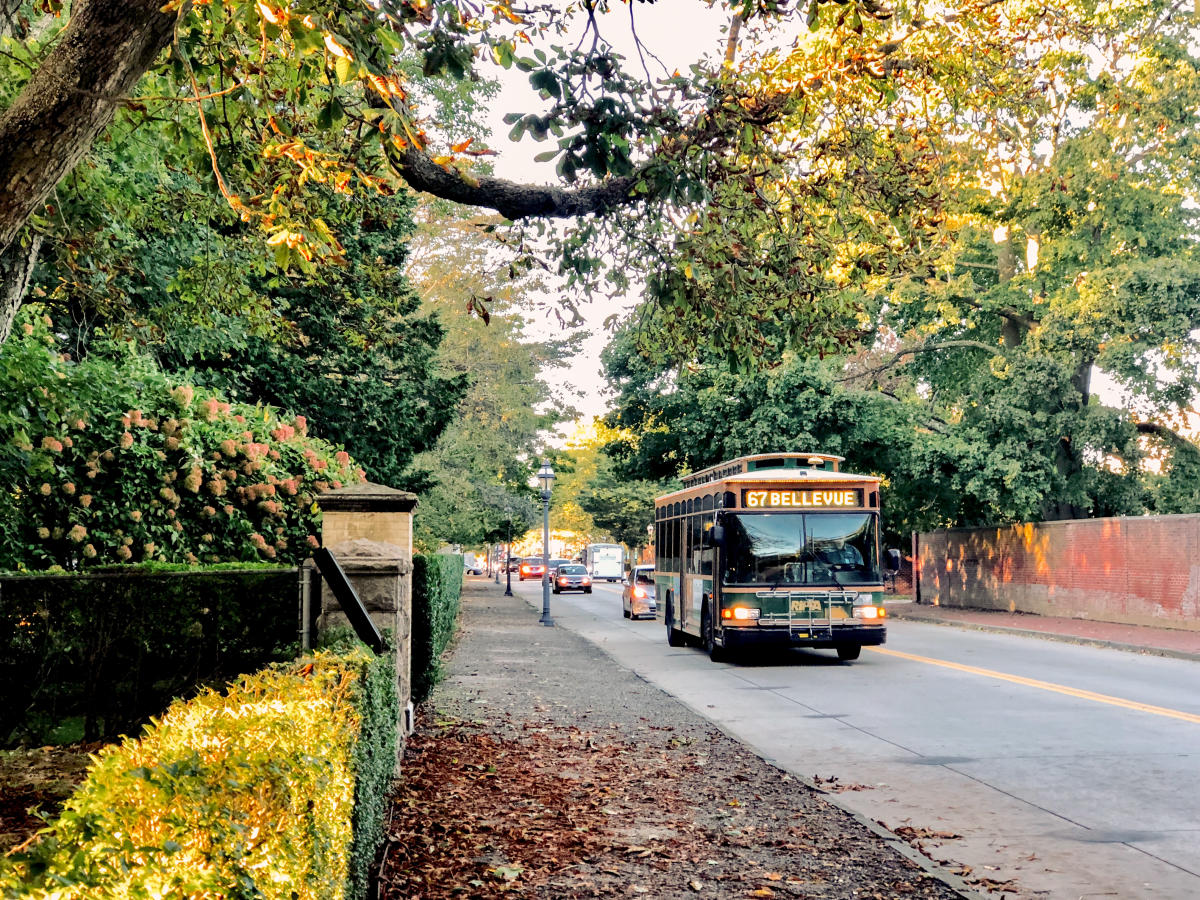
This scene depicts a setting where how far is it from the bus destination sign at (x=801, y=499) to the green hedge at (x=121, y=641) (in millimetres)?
9888

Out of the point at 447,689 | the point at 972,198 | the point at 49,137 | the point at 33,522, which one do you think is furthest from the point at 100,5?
the point at 972,198

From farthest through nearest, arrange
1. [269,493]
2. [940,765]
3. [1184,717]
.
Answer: [269,493] → [1184,717] → [940,765]

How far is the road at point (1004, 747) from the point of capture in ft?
21.3

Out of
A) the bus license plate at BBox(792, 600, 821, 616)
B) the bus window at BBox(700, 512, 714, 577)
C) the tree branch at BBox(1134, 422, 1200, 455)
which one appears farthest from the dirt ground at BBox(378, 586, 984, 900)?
the tree branch at BBox(1134, 422, 1200, 455)

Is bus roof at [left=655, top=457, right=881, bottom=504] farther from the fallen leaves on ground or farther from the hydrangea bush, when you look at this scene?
the fallen leaves on ground

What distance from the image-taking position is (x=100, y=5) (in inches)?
179

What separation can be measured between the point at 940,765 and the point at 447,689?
6.90m

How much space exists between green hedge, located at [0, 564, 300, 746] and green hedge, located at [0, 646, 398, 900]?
227 inches

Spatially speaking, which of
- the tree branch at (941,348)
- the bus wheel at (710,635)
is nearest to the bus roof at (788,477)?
the bus wheel at (710,635)

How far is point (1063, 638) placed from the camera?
77.5 feet

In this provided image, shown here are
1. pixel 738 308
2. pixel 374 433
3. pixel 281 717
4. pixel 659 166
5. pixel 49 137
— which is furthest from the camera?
pixel 374 433

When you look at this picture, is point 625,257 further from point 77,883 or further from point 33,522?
point 77,883

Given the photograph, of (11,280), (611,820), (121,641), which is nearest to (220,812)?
(611,820)

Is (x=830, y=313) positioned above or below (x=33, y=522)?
above
